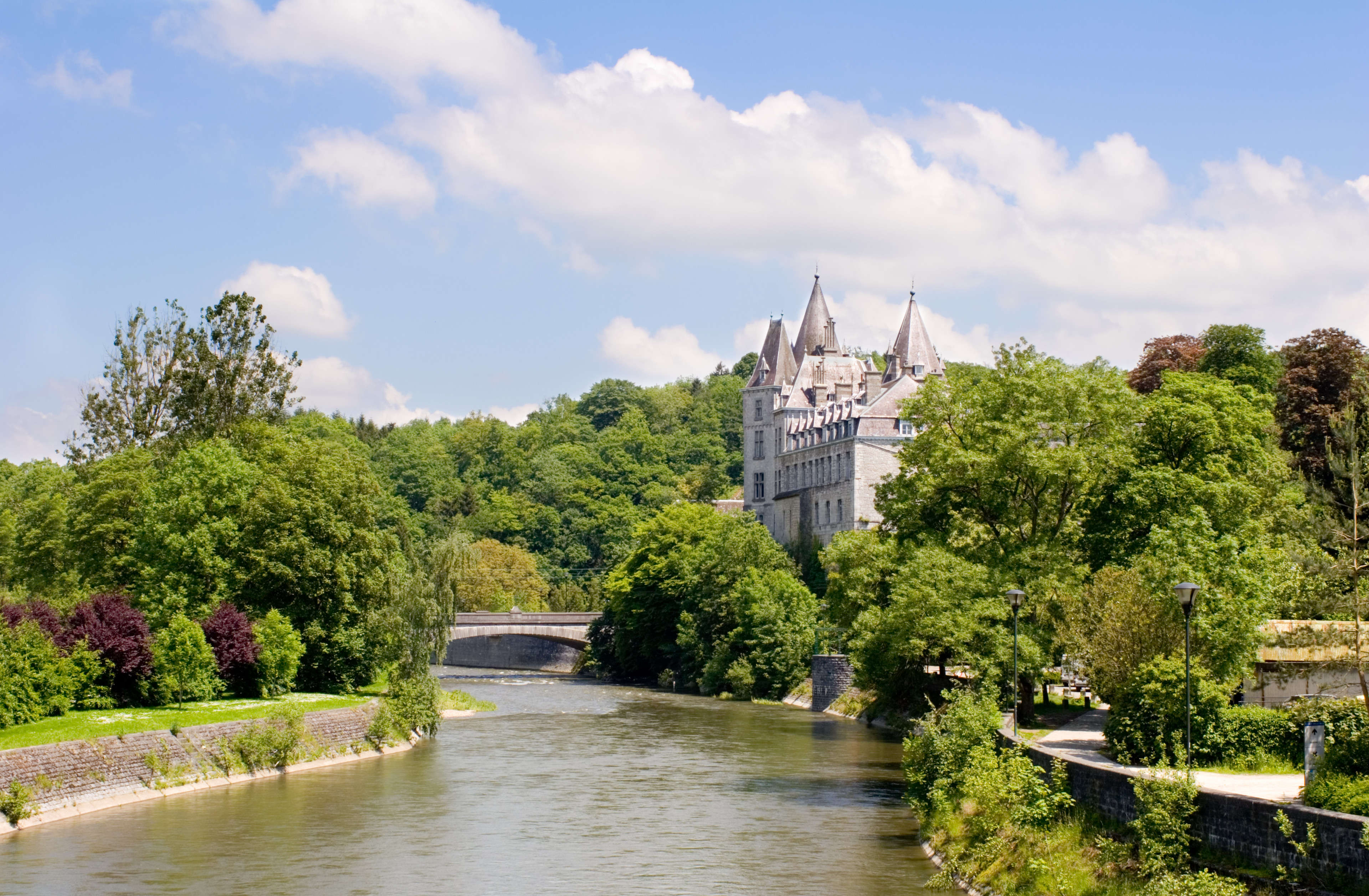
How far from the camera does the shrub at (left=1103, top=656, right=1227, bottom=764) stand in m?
24.8

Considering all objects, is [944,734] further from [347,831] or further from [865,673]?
[865,673]

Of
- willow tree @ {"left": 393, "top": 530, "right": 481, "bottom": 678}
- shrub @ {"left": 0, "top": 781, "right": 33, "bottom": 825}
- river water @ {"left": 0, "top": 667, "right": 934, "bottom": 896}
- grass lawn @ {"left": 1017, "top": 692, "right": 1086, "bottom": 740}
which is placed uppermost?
willow tree @ {"left": 393, "top": 530, "right": 481, "bottom": 678}

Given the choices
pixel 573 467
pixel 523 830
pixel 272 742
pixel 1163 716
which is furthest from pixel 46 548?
pixel 573 467

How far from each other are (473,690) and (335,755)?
1265 inches

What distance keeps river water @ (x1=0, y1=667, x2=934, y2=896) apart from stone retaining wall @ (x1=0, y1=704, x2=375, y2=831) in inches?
26.0

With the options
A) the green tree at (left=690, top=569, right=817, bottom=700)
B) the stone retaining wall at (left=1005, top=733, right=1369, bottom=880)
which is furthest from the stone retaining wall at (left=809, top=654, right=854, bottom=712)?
the stone retaining wall at (left=1005, top=733, right=1369, bottom=880)

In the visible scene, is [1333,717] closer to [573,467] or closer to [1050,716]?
[1050,716]

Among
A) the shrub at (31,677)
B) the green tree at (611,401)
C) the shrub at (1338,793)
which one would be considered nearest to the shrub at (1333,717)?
the shrub at (1338,793)

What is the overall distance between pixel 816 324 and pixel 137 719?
84783mm

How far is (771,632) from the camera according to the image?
6906 centimetres

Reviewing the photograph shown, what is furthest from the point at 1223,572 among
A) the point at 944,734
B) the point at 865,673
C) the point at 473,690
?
the point at 473,690

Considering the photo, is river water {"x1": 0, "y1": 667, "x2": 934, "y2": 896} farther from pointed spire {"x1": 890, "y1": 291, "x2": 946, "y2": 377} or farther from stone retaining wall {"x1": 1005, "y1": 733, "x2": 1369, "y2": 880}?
pointed spire {"x1": 890, "y1": 291, "x2": 946, "y2": 377}

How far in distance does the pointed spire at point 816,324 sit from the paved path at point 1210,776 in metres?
82.6

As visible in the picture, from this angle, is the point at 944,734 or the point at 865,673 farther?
the point at 865,673
